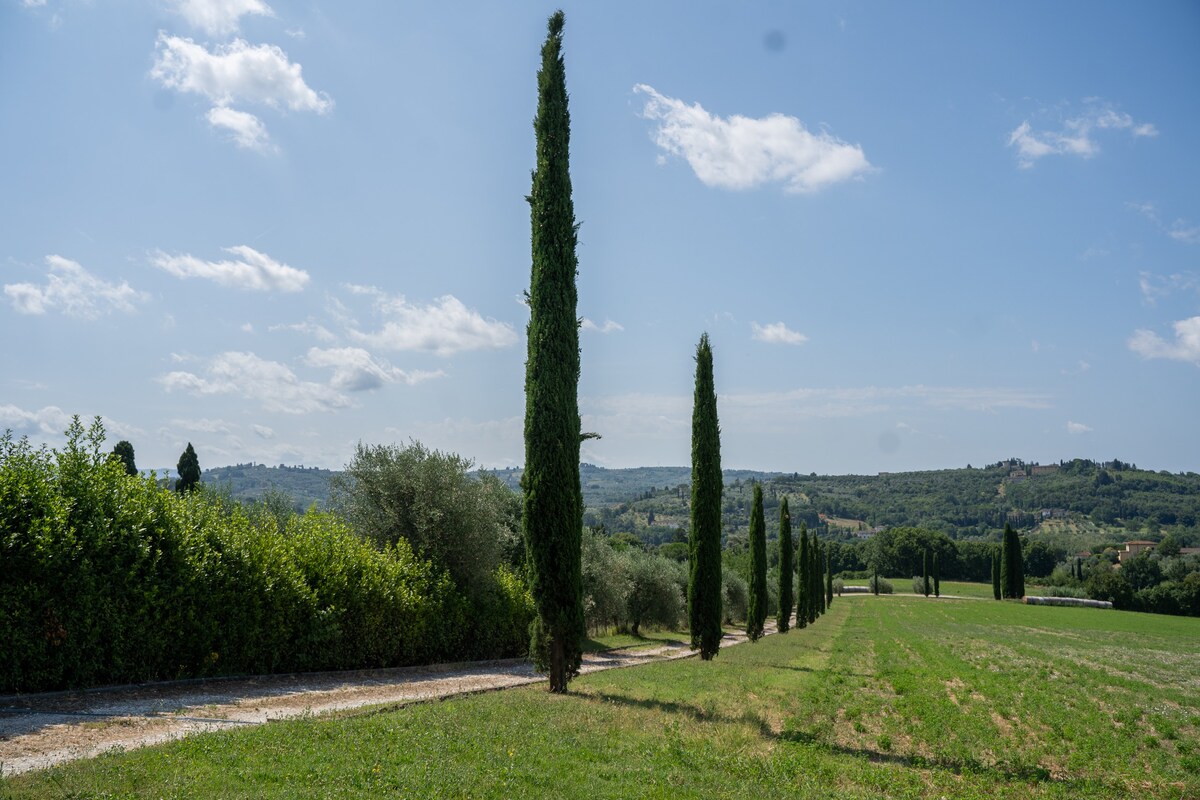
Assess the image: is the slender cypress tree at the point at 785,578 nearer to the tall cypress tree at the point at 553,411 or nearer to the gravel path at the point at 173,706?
the gravel path at the point at 173,706

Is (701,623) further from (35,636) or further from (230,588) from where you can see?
(35,636)

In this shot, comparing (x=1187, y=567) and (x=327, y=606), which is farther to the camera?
(x=1187, y=567)

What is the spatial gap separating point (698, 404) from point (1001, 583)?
95669 mm

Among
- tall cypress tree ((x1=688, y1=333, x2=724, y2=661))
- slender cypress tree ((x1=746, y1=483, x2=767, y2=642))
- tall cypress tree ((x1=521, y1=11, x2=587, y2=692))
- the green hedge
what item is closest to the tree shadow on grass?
tall cypress tree ((x1=521, y1=11, x2=587, y2=692))

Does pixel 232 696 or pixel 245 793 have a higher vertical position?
pixel 245 793

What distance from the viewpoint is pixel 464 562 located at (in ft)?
81.8

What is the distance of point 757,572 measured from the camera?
37.2 meters

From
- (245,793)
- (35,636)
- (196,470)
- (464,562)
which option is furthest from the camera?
(196,470)

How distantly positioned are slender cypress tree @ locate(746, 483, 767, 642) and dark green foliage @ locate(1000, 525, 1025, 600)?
256 feet

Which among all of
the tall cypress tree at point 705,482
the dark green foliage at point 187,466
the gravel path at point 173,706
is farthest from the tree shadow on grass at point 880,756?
the dark green foliage at point 187,466

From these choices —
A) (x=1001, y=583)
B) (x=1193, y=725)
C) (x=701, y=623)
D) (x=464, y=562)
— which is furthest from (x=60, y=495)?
(x=1001, y=583)

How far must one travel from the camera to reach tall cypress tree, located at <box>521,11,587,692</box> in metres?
15.0

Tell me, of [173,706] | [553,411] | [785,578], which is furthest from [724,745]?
[785,578]

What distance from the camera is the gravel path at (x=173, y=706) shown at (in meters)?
8.56
